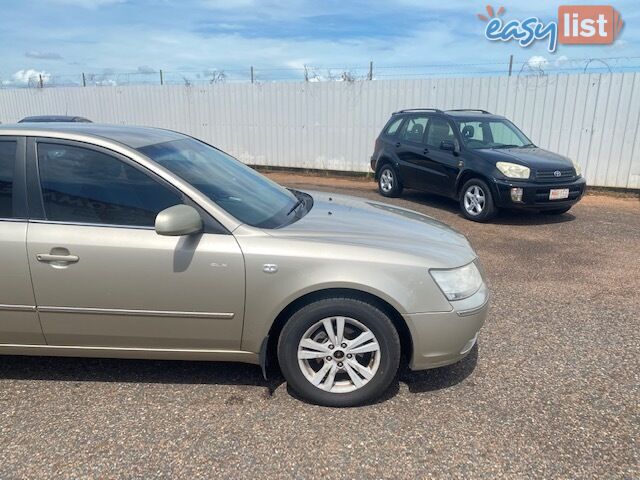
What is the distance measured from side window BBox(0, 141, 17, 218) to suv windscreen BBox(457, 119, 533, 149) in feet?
23.0

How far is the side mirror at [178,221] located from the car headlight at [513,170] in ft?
20.1

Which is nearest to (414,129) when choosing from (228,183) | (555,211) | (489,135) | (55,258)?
(489,135)

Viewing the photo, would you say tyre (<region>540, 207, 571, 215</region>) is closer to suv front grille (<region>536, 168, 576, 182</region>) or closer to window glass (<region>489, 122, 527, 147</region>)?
suv front grille (<region>536, 168, 576, 182</region>)

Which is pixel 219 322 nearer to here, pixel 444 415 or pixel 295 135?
pixel 444 415

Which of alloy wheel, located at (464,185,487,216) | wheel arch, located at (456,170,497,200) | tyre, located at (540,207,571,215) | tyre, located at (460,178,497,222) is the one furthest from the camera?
tyre, located at (540,207,571,215)

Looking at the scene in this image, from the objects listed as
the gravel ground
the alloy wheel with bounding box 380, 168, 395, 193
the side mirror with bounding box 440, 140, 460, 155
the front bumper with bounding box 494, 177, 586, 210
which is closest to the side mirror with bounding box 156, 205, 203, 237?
the gravel ground

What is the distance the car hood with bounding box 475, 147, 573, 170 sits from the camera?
7.73 m

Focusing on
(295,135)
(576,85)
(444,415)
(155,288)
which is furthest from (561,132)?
(155,288)

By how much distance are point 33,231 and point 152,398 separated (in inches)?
47.4

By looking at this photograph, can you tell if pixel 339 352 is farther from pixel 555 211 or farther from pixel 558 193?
pixel 555 211

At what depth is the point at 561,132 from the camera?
1117 cm

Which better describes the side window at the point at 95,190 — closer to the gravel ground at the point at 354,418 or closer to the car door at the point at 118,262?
the car door at the point at 118,262

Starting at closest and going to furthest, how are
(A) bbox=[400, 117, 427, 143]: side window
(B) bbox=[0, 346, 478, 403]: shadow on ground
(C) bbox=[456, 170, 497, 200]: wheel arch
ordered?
1. (B) bbox=[0, 346, 478, 403]: shadow on ground
2. (C) bbox=[456, 170, 497, 200]: wheel arch
3. (A) bbox=[400, 117, 427, 143]: side window

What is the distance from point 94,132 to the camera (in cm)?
317
